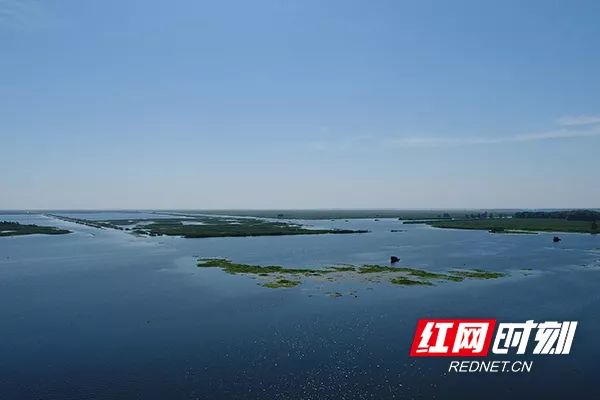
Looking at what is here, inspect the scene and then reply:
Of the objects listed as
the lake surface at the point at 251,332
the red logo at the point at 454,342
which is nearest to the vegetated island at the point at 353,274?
the lake surface at the point at 251,332

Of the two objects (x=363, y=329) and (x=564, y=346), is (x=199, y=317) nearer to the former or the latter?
(x=363, y=329)

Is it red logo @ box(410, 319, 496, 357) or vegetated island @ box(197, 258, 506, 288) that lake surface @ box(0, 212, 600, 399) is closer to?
red logo @ box(410, 319, 496, 357)

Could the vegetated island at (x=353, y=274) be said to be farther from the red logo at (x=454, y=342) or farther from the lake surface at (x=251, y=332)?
the red logo at (x=454, y=342)

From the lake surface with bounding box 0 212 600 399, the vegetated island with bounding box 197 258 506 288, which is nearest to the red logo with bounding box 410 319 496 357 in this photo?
the lake surface with bounding box 0 212 600 399

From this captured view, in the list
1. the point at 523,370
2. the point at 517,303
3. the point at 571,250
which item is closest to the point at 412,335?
the point at 523,370

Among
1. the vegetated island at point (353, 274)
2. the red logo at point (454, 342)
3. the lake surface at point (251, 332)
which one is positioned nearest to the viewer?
the lake surface at point (251, 332)
